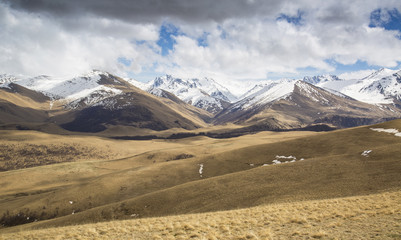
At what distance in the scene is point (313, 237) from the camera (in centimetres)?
1680

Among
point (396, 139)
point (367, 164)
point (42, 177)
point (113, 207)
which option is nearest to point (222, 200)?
point (113, 207)

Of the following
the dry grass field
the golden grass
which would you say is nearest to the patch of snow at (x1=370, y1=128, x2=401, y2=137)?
the dry grass field

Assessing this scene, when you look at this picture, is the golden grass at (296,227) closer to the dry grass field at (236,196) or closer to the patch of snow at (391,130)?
the dry grass field at (236,196)

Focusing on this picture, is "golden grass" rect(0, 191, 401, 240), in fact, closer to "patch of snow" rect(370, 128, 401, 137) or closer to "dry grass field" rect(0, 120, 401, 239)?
"dry grass field" rect(0, 120, 401, 239)

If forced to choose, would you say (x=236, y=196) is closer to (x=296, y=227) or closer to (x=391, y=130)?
(x=296, y=227)

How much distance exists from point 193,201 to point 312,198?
19778mm

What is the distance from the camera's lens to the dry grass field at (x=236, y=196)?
69.2ft

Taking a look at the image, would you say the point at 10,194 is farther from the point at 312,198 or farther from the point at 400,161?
the point at 400,161

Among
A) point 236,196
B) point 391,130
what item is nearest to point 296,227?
point 236,196

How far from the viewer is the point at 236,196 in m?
43.3

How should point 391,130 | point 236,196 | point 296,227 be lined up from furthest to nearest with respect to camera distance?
point 391,130 → point 236,196 → point 296,227

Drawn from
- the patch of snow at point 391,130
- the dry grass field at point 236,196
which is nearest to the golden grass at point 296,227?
the dry grass field at point 236,196

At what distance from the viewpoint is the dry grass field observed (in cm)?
2108

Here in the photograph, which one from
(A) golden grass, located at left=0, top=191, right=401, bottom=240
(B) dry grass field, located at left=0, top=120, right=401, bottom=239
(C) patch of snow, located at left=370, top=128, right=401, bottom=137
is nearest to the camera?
(A) golden grass, located at left=0, top=191, right=401, bottom=240
